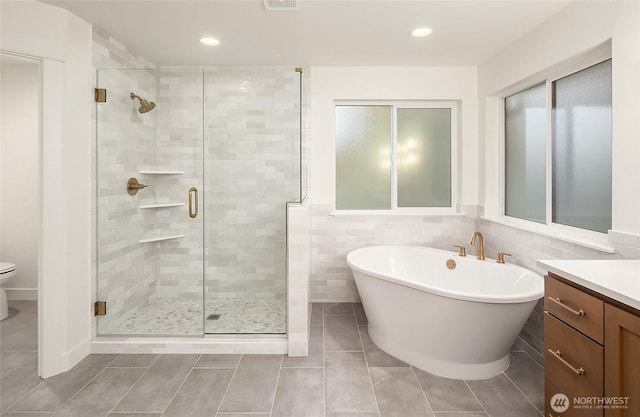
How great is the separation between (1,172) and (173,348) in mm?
2930

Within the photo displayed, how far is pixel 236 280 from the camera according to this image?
9.05 feet

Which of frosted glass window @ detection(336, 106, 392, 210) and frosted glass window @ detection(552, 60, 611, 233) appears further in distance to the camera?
frosted glass window @ detection(336, 106, 392, 210)

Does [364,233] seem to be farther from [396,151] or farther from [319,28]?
[319,28]

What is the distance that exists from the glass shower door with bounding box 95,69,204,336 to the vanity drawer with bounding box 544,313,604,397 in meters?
2.31

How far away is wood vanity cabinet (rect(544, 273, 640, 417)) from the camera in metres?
1.08

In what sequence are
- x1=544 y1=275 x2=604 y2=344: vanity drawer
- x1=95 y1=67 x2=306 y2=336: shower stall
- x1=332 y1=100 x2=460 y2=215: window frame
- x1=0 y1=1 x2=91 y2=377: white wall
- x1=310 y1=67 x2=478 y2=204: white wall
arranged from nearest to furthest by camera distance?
x1=544 y1=275 x2=604 y2=344: vanity drawer → x1=0 y1=1 x2=91 y2=377: white wall → x1=95 y1=67 x2=306 y2=336: shower stall → x1=310 y1=67 x2=478 y2=204: white wall → x1=332 y1=100 x2=460 y2=215: window frame

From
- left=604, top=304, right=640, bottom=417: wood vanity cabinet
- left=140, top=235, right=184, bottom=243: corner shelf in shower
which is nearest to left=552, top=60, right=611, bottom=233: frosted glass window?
left=604, top=304, right=640, bottom=417: wood vanity cabinet

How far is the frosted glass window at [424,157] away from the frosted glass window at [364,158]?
0.49 ft

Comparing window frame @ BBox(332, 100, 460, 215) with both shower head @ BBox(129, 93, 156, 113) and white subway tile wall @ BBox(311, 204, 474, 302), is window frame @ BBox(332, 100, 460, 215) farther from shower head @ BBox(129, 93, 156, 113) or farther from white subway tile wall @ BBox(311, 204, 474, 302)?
shower head @ BBox(129, 93, 156, 113)

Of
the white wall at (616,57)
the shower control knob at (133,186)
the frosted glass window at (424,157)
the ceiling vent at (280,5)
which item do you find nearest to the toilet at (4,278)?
the shower control knob at (133,186)

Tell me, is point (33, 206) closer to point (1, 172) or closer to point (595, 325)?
point (1, 172)

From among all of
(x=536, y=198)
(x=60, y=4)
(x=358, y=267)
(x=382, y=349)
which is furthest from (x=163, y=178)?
(x=536, y=198)

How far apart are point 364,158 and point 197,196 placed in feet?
5.85

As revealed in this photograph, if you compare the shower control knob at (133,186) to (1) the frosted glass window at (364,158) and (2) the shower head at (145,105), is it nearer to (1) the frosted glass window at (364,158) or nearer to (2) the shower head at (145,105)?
(2) the shower head at (145,105)
